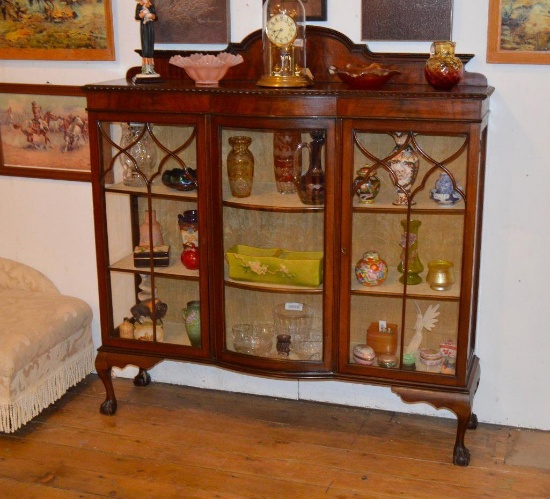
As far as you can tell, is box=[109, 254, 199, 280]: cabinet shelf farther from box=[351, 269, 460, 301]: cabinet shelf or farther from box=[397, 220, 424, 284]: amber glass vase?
box=[397, 220, 424, 284]: amber glass vase

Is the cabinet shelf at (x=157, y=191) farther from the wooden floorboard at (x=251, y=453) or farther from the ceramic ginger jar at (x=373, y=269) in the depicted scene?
the wooden floorboard at (x=251, y=453)

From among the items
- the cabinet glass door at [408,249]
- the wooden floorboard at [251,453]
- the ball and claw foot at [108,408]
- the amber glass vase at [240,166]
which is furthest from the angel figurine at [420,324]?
the ball and claw foot at [108,408]

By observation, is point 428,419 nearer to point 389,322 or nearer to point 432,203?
point 389,322

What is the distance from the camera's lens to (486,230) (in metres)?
3.02

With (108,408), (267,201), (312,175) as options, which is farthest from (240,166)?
(108,408)

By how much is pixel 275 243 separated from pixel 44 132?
1235 mm

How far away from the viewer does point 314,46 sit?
2986mm

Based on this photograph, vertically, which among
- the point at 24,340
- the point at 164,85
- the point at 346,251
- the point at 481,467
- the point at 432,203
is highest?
the point at 164,85

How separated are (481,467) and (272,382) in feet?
3.15

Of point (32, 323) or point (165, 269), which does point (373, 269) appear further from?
point (32, 323)

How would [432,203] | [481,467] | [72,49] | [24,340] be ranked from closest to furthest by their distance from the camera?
[432,203], [481,467], [24,340], [72,49]

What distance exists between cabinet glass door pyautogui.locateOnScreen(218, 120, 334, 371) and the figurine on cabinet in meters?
0.45

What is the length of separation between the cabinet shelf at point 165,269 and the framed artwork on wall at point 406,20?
108cm

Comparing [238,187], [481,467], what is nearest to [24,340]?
[238,187]
